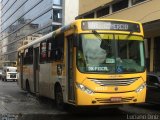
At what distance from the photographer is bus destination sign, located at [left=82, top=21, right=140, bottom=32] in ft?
46.2

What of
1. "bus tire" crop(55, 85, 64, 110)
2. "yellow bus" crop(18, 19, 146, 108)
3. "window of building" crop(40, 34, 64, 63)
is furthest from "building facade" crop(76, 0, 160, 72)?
"yellow bus" crop(18, 19, 146, 108)

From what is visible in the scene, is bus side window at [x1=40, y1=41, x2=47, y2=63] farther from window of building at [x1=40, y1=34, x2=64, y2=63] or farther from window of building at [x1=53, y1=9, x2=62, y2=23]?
window of building at [x1=53, y1=9, x2=62, y2=23]

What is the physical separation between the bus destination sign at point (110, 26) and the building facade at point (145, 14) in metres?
11.6

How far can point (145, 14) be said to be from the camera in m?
29.8

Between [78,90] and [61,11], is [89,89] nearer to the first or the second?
[78,90]

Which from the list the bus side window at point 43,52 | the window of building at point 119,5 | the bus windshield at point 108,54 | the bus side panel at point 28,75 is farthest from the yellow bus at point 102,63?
the window of building at point 119,5

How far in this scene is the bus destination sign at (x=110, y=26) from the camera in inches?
554

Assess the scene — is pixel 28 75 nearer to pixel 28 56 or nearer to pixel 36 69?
pixel 28 56

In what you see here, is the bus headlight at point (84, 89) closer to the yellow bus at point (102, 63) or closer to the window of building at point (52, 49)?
the yellow bus at point (102, 63)

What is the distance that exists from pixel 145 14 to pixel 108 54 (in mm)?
16615

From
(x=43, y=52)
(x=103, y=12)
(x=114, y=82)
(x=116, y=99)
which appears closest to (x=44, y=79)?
(x=43, y=52)

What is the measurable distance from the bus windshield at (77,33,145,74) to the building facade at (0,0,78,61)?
5011 centimetres

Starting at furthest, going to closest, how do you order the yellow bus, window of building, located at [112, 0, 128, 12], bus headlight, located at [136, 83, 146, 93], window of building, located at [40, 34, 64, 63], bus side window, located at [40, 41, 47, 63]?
window of building, located at [112, 0, 128, 12]
bus side window, located at [40, 41, 47, 63]
window of building, located at [40, 34, 64, 63]
bus headlight, located at [136, 83, 146, 93]
the yellow bus

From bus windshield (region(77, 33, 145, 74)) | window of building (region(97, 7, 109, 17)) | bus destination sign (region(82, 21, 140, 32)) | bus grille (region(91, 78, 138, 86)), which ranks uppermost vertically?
window of building (region(97, 7, 109, 17))
